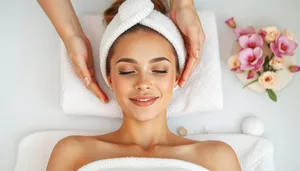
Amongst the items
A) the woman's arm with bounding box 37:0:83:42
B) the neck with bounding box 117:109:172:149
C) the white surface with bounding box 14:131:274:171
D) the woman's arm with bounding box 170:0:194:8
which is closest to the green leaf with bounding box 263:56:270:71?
the white surface with bounding box 14:131:274:171

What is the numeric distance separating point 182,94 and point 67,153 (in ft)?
1.80

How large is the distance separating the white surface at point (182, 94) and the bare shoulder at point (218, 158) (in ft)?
0.76

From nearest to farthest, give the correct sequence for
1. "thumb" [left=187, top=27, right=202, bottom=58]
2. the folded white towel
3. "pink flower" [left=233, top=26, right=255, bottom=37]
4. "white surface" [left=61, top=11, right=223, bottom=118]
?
the folded white towel → "thumb" [left=187, top=27, right=202, bottom=58] → "white surface" [left=61, top=11, right=223, bottom=118] → "pink flower" [left=233, top=26, right=255, bottom=37]

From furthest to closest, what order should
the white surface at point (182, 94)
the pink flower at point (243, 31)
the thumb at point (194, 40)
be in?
the pink flower at point (243, 31), the white surface at point (182, 94), the thumb at point (194, 40)

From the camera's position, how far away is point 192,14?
175cm

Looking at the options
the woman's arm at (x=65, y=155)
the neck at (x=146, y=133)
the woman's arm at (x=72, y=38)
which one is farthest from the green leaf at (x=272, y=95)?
the woman's arm at (x=65, y=155)

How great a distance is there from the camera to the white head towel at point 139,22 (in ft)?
5.21

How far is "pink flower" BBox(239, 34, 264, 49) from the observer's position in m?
1.90

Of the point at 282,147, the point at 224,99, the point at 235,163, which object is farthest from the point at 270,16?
the point at 235,163

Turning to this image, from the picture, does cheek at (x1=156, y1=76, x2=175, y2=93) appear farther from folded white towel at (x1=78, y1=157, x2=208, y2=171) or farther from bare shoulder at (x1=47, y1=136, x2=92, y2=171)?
bare shoulder at (x1=47, y1=136, x2=92, y2=171)

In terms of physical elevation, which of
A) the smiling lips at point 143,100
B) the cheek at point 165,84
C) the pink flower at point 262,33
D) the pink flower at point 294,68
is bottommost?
the smiling lips at point 143,100

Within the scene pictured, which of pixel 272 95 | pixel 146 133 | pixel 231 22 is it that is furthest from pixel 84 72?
pixel 272 95

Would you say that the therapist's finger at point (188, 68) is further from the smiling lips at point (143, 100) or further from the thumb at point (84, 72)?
the thumb at point (84, 72)

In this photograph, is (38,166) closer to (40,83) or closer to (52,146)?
(52,146)
